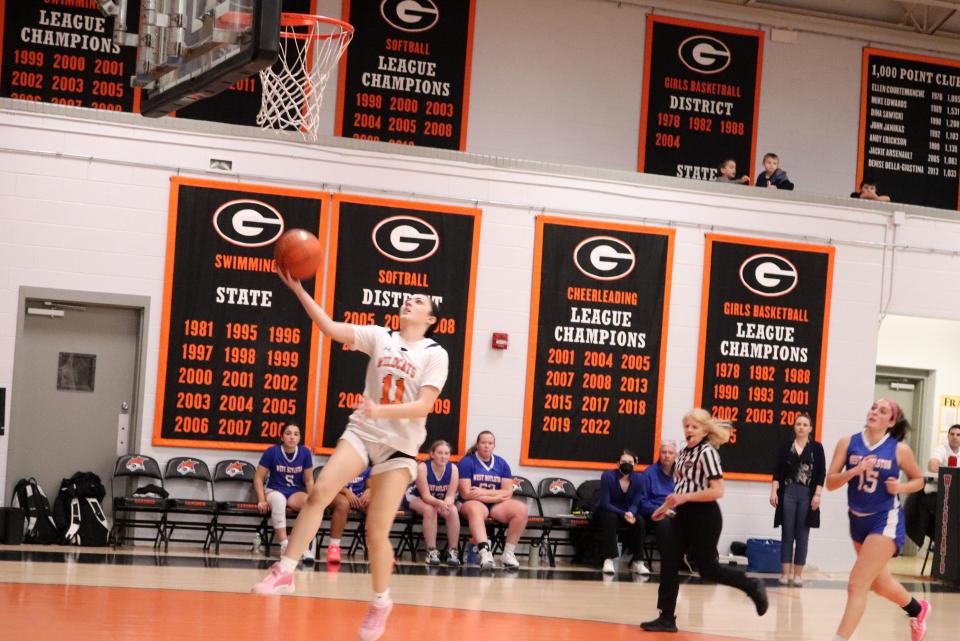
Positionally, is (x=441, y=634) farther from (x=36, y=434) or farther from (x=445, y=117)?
(x=445, y=117)

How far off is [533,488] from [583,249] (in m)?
2.54

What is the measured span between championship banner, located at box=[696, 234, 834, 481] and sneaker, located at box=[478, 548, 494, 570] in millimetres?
3116

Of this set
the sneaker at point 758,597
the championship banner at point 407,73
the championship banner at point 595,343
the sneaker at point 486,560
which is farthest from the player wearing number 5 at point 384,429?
the championship banner at point 407,73

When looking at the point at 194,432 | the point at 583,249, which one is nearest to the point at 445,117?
the point at 583,249

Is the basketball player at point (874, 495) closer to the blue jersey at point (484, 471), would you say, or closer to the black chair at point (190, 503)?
the blue jersey at point (484, 471)

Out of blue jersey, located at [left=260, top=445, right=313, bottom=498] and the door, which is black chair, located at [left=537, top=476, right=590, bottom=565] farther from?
the door

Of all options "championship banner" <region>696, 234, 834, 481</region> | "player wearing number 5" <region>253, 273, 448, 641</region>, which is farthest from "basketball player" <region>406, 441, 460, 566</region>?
"player wearing number 5" <region>253, 273, 448, 641</region>

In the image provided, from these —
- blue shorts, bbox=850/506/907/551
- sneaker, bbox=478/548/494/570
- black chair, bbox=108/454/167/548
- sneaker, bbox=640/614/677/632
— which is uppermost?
blue shorts, bbox=850/506/907/551

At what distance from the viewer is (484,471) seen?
11891mm

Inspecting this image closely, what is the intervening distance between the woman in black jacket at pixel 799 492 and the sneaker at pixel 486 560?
9.52ft

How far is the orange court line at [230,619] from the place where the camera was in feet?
21.9

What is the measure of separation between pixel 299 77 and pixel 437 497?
14.5 ft

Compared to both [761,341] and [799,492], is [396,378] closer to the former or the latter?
[799,492]

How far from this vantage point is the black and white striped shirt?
8.20 metres
